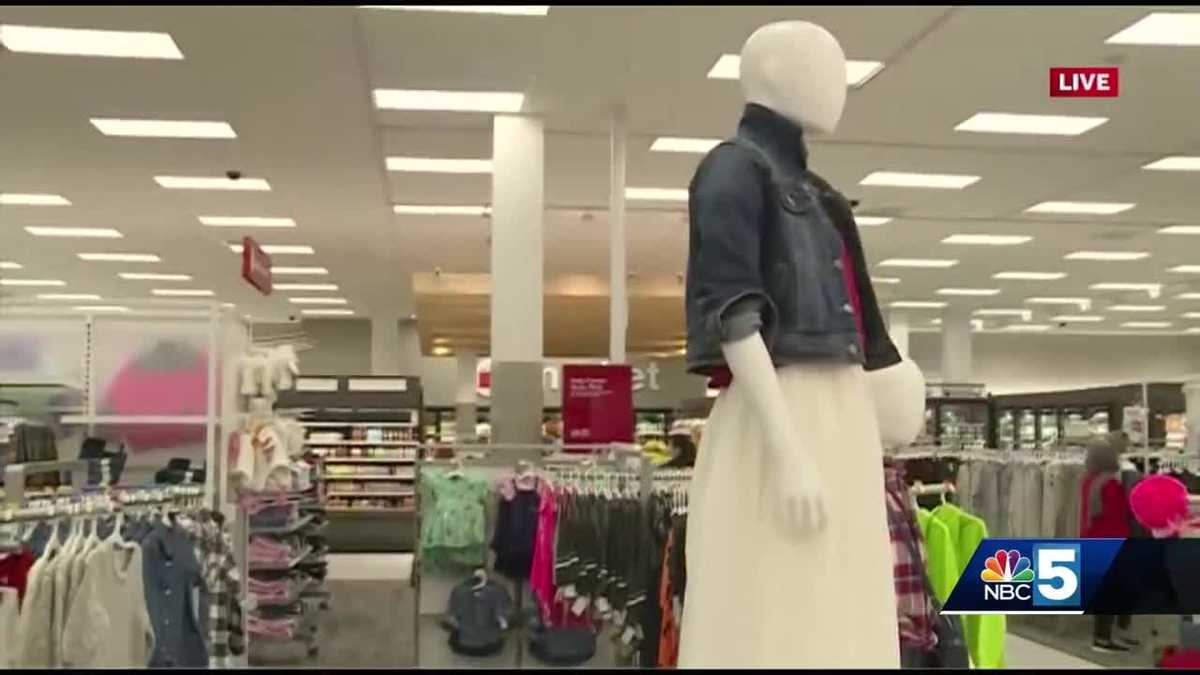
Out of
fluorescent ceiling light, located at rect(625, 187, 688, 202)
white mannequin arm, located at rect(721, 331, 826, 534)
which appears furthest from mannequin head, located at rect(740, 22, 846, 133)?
fluorescent ceiling light, located at rect(625, 187, 688, 202)

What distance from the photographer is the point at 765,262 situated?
192cm

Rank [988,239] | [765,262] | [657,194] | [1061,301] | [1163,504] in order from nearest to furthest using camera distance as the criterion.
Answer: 1. [765,262]
2. [1163,504]
3. [657,194]
4. [988,239]
5. [1061,301]

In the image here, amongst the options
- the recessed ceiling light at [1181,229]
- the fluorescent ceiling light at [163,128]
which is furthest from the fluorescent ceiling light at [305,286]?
the recessed ceiling light at [1181,229]

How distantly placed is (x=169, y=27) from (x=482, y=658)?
12.3 feet

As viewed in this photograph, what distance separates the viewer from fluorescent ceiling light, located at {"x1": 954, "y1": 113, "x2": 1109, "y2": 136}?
28.3 ft

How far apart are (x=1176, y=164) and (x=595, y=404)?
588cm

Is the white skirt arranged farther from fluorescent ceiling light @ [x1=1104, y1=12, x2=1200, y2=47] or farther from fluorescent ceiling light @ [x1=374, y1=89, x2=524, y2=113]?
fluorescent ceiling light @ [x1=374, y1=89, x2=524, y2=113]

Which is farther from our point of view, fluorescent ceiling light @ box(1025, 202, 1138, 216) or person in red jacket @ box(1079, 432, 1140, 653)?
fluorescent ceiling light @ box(1025, 202, 1138, 216)

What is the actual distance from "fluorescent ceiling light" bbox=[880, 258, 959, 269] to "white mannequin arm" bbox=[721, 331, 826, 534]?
14.2m

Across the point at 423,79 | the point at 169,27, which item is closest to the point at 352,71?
the point at 423,79

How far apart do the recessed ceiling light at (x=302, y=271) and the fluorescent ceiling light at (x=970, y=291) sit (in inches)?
352

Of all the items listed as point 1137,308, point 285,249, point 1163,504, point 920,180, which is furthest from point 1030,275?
point 1163,504

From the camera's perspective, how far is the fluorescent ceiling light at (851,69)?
7.27 metres

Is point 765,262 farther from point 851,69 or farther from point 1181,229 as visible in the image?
point 1181,229
